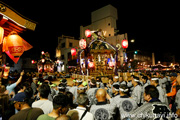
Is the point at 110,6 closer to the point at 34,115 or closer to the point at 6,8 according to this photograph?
the point at 6,8

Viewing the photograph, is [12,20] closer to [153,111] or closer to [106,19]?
[153,111]

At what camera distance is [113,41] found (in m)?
28.7

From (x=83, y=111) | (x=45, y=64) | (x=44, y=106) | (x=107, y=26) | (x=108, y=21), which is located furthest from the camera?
(x=45, y=64)

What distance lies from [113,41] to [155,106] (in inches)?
1073

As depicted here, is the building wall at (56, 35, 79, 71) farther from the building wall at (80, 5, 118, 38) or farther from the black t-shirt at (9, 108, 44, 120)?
the black t-shirt at (9, 108, 44, 120)

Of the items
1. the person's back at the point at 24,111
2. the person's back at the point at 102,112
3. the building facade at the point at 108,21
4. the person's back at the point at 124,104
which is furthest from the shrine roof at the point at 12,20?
the building facade at the point at 108,21

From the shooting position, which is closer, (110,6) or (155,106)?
(155,106)

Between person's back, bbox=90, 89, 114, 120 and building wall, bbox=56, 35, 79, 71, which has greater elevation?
building wall, bbox=56, 35, 79, 71

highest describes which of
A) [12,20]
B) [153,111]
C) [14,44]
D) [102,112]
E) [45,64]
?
[12,20]

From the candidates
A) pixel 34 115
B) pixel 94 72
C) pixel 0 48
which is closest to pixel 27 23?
pixel 0 48

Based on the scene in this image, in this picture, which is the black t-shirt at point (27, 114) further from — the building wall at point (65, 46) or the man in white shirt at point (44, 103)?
the building wall at point (65, 46)

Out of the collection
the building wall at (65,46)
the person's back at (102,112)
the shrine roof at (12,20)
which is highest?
the building wall at (65,46)

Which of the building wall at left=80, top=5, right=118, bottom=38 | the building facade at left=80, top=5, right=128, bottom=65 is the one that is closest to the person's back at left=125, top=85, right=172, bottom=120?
the building facade at left=80, top=5, right=128, bottom=65

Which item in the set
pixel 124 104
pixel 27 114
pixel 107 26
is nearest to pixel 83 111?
pixel 27 114
